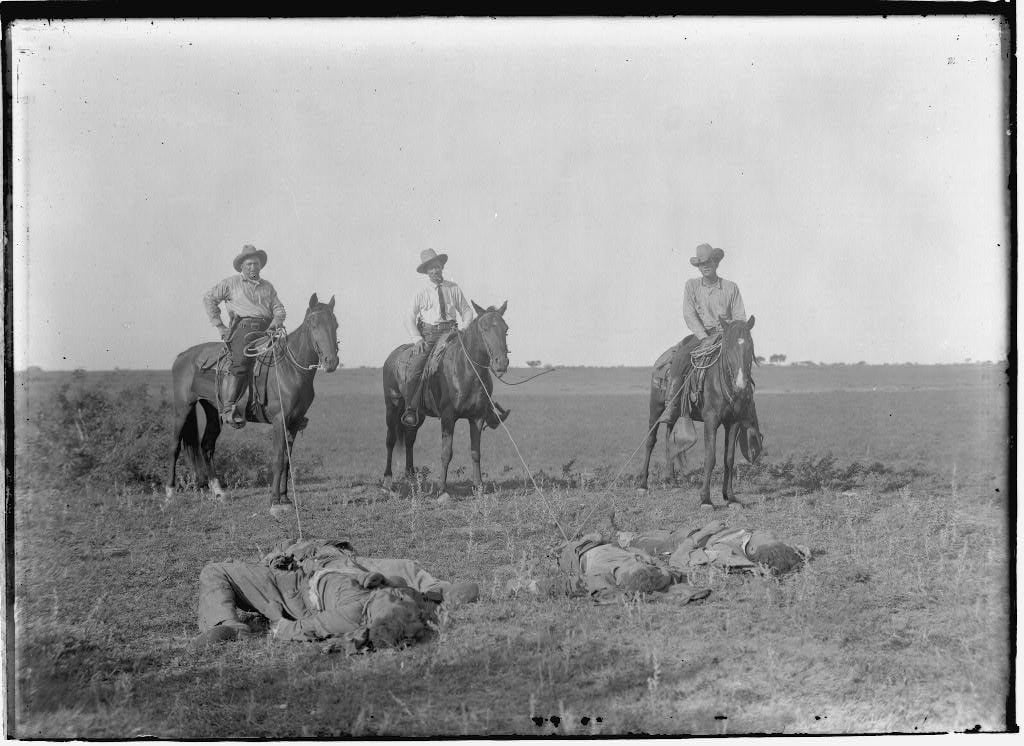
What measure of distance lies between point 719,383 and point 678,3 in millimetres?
4277

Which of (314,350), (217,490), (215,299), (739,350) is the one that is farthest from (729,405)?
(217,490)

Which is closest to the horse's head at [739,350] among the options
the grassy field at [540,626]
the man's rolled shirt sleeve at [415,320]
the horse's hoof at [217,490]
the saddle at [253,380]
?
the grassy field at [540,626]

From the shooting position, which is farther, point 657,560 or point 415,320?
point 415,320

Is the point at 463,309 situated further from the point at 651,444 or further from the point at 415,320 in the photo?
the point at 651,444

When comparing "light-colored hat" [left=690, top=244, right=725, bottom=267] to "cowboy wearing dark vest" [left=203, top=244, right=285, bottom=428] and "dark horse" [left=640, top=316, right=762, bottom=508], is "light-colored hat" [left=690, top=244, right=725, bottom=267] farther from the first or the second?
"cowboy wearing dark vest" [left=203, top=244, right=285, bottom=428]

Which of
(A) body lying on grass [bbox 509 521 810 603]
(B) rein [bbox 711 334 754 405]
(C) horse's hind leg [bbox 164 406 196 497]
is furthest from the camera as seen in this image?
(C) horse's hind leg [bbox 164 406 196 497]

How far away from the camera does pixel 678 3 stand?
8.16 metres

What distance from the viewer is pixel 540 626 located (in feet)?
21.3

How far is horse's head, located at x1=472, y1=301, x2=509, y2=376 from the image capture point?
10.4 m

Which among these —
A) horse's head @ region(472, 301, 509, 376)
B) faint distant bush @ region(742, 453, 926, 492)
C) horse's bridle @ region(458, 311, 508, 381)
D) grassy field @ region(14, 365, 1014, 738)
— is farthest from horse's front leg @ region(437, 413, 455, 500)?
faint distant bush @ region(742, 453, 926, 492)

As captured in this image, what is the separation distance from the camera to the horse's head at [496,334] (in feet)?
34.0

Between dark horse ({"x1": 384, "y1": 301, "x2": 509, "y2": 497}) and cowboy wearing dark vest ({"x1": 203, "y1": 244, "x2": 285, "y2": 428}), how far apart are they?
82.0 inches

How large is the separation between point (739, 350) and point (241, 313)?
571cm

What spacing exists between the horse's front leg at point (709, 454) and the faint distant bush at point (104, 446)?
5896 mm
